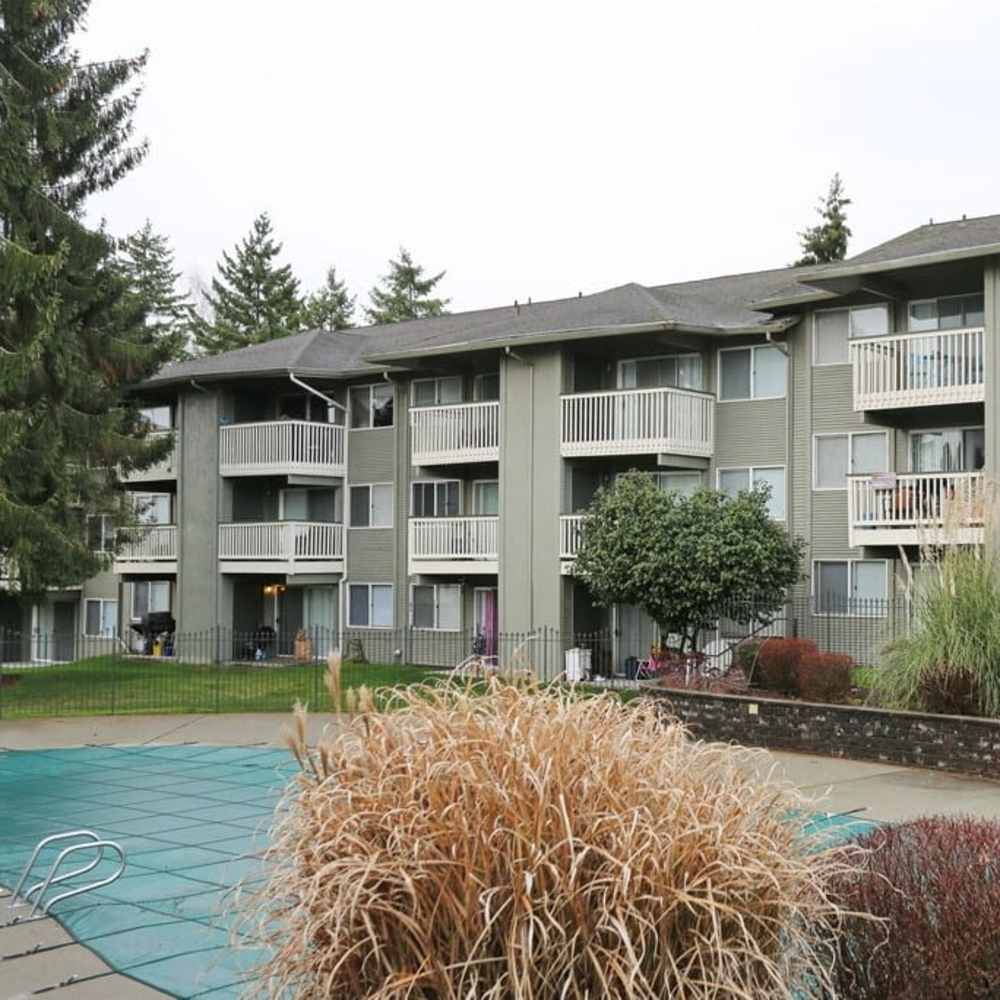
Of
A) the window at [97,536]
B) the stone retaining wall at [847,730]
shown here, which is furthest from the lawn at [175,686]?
the stone retaining wall at [847,730]

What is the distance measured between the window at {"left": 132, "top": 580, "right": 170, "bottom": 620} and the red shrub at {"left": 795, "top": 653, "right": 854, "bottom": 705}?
75.2 feet

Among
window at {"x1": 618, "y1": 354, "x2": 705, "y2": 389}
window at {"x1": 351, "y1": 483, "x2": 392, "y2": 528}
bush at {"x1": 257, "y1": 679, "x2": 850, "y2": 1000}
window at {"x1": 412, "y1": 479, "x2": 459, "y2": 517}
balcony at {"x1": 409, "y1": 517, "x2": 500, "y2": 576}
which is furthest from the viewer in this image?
window at {"x1": 351, "y1": 483, "x2": 392, "y2": 528}

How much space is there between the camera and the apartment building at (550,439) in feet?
73.0

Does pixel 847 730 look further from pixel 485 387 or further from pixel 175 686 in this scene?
pixel 485 387

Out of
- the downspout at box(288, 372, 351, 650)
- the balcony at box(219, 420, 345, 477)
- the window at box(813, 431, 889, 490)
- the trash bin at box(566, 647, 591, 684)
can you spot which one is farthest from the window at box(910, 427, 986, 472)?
the balcony at box(219, 420, 345, 477)

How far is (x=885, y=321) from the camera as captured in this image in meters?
23.6

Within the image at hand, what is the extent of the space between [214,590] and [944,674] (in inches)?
858

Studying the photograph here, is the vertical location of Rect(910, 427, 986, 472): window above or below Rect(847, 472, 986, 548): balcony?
above

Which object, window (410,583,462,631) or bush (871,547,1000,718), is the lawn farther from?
bush (871,547,1000,718)

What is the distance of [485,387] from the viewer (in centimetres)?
2923

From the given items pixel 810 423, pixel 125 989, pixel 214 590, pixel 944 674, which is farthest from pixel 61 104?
pixel 125 989

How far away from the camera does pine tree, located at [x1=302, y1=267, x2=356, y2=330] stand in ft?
212

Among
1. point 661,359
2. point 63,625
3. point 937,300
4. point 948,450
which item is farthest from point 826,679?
point 63,625

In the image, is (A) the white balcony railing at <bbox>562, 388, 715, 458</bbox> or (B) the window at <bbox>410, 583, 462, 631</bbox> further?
(B) the window at <bbox>410, 583, 462, 631</bbox>
